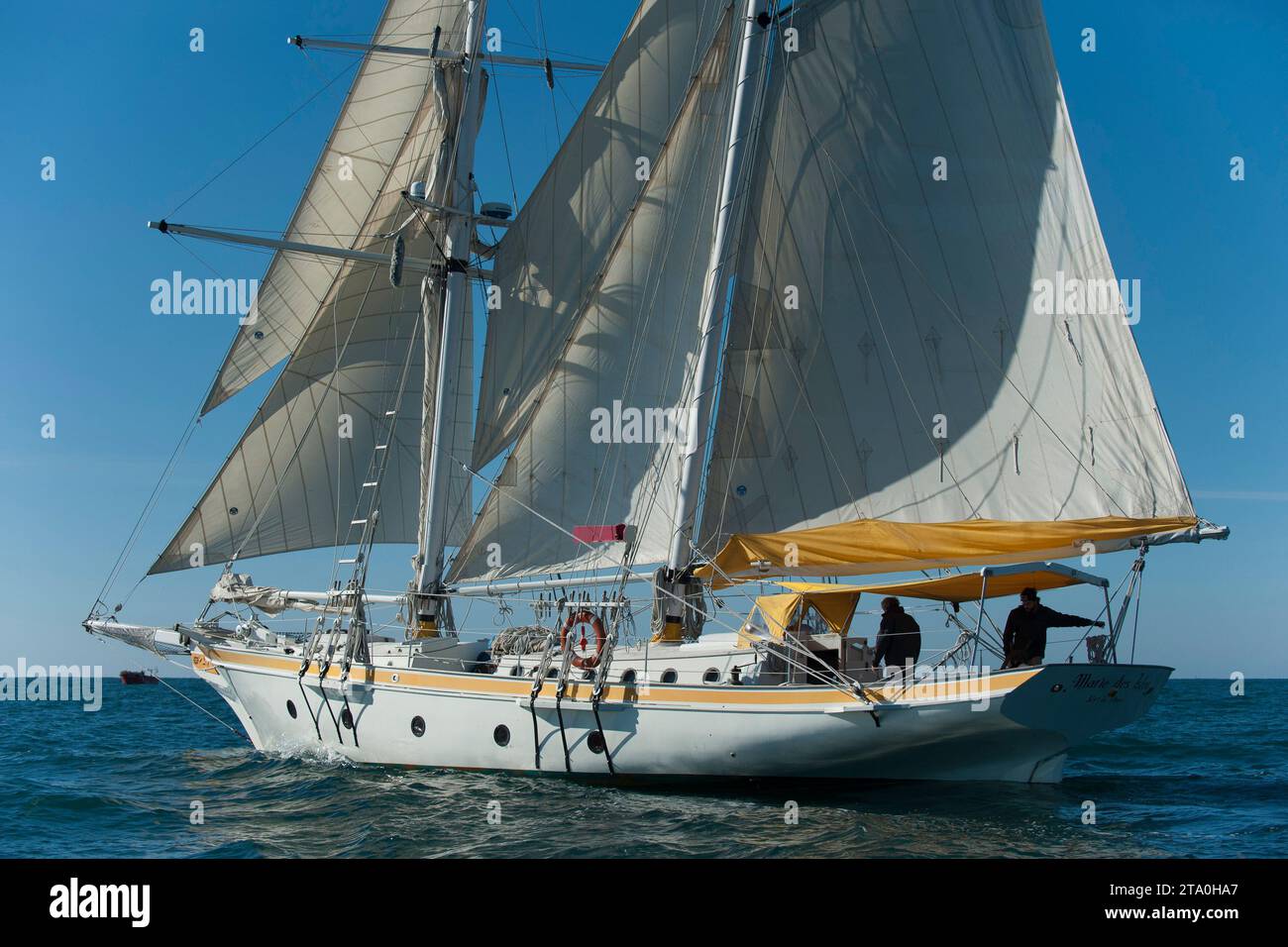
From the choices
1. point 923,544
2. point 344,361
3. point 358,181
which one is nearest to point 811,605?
point 923,544

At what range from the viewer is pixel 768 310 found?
2072cm

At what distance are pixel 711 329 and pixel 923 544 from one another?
18.8 ft

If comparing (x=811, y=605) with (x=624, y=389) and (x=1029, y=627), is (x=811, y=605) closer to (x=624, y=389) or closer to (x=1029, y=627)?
(x=1029, y=627)

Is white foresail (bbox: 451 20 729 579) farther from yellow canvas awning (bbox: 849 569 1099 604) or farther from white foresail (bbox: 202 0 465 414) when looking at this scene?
white foresail (bbox: 202 0 465 414)

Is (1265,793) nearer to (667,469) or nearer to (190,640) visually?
(667,469)

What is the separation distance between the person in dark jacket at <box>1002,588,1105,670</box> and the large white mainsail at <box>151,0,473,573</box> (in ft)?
47.3

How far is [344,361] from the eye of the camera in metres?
27.9

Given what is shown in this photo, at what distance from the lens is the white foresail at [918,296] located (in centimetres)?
1917

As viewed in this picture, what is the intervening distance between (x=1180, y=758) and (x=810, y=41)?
60.4ft

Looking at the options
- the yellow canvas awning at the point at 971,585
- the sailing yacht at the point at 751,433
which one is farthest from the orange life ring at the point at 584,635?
the yellow canvas awning at the point at 971,585

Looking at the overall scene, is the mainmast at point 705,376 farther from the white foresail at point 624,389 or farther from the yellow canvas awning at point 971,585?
the yellow canvas awning at point 971,585

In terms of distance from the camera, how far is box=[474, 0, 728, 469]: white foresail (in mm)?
24188

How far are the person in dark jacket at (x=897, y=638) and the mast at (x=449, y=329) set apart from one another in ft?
34.9
